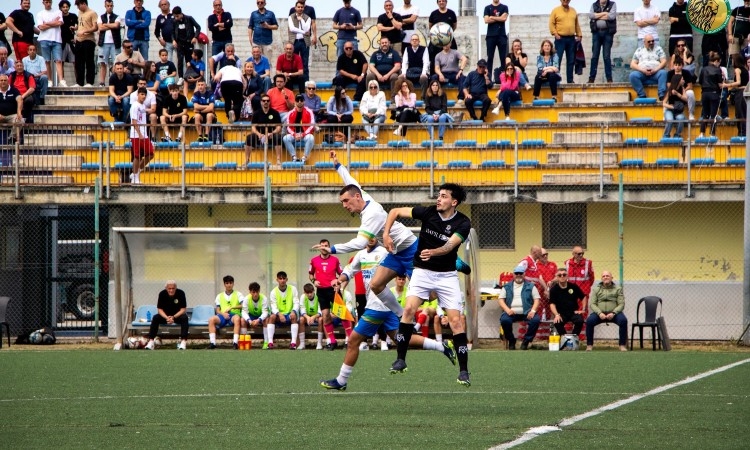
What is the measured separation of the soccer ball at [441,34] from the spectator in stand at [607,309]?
316 inches

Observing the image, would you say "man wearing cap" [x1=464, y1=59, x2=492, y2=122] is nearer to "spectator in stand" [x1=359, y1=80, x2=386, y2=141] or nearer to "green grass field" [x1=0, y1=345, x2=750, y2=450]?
"spectator in stand" [x1=359, y1=80, x2=386, y2=141]

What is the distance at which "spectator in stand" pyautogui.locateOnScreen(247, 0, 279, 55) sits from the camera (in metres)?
28.4

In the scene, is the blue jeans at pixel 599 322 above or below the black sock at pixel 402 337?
below

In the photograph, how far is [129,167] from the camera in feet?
79.1

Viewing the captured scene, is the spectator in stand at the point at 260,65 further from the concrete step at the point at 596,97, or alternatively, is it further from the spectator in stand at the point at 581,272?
the spectator in stand at the point at 581,272

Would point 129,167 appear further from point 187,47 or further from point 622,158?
point 622,158

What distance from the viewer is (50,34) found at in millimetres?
28250

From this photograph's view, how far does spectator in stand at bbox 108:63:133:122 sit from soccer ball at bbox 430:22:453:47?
686 centimetres

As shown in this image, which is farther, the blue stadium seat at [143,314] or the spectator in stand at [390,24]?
the spectator in stand at [390,24]

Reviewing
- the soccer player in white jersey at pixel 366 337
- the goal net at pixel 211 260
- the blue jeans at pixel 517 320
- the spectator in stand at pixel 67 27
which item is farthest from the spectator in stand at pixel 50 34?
the soccer player in white jersey at pixel 366 337

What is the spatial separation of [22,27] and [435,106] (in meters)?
10.0

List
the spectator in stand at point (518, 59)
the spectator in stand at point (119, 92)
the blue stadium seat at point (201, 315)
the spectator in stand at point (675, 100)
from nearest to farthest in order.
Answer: the blue stadium seat at point (201, 315) → the spectator in stand at point (675, 100) → the spectator in stand at point (119, 92) → the spectator in stand at point (518, 59)

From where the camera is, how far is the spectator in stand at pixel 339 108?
24844 millimetres

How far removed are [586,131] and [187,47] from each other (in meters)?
10.1
